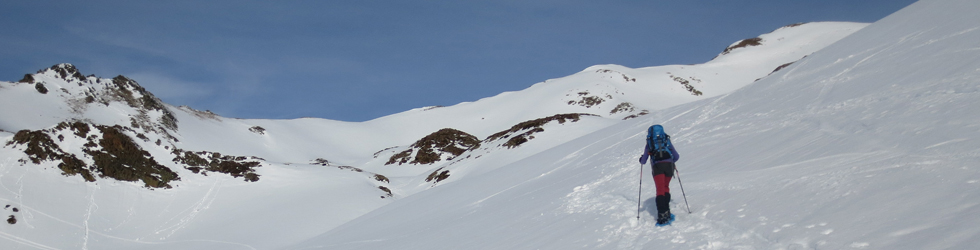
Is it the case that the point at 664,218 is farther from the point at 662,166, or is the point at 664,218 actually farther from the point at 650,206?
the point at 650,206

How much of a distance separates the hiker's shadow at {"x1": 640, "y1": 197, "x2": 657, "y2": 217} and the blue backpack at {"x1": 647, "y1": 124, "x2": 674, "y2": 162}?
1.04 m

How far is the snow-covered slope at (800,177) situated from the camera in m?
5.47

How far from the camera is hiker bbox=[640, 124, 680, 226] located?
757 cm

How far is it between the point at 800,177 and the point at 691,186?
219 centimetres

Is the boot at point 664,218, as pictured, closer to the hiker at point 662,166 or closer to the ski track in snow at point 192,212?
the hiker at point 662,166

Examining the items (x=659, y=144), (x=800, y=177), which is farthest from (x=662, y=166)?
(x=800, y=177)

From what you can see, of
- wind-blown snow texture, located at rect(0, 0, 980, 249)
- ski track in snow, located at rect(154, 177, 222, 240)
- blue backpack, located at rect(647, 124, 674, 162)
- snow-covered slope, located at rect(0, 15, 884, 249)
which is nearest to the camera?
wind-blown snow texture, located at rect(0, 0, 980, 249)

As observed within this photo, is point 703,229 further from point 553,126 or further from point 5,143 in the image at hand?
point 553,126

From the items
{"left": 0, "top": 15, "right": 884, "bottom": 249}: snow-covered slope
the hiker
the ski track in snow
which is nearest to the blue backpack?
the hiker

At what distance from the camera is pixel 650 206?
8977mm

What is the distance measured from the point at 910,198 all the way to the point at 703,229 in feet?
7.42

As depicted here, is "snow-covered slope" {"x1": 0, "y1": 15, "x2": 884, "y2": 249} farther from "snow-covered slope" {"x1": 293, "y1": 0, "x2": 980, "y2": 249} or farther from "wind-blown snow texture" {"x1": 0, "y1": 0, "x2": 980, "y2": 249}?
"snow-covered slope" {"x1": 293, "y1": 0, "x2": 980, "y2": 249}

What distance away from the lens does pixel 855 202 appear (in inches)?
231

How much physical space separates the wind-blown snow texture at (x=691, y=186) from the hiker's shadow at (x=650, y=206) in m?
0.05
